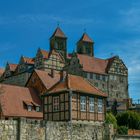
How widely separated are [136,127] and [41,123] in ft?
115

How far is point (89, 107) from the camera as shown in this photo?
43.0m

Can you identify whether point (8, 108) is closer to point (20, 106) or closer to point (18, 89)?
point (20, 106)

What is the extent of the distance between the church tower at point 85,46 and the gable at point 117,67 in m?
13.3

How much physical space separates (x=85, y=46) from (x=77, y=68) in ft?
68.4

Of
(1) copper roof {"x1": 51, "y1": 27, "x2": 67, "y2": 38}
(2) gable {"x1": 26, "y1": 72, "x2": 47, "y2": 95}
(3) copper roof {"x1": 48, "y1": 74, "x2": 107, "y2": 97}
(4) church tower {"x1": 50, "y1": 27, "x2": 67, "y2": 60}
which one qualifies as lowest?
(3) copper roof {"x1": 48, "y1": 74, "x2": 107, "y2": 97}

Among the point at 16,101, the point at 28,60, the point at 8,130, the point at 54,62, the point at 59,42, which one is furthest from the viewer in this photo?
A: the point at 59,42

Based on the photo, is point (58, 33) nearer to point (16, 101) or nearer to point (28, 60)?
point (28, 60)

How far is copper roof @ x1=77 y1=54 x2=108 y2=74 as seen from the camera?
93525mm

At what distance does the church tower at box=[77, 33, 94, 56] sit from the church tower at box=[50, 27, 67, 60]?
20.1 ft

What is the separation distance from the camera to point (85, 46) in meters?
112

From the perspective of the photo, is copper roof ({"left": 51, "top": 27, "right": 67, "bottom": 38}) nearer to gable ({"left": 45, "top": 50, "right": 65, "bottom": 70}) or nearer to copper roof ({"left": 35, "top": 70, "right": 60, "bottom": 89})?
gable ({"left": 45, "top": 50, "right": 65, "bottom": 70})

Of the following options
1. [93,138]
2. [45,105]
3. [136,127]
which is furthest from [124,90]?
[93,138]

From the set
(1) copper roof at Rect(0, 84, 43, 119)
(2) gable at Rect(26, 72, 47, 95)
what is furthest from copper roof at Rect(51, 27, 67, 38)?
(1) copper roof at Rect(0, 84, 43, 119)

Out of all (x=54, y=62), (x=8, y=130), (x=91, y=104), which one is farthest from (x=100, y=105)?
(x=54, y=62)
